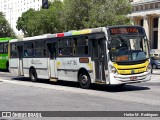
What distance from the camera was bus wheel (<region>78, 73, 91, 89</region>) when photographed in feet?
55.9

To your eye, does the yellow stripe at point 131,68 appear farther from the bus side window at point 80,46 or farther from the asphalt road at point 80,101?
the bus side window at point 80,46

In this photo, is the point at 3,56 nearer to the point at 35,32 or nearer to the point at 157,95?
the point at 157,95

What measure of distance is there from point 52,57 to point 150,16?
56.9 metres

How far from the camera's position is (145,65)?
16078mm

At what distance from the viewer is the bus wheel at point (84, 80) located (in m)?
17.0

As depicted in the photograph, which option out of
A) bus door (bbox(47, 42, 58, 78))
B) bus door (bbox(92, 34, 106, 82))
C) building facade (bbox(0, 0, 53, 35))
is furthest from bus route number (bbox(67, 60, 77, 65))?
building facade (bbox(0, 0, 53, 35))

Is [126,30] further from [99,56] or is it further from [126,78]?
[126,78]

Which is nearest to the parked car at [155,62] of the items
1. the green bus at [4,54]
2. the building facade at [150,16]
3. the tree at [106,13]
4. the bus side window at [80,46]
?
the tree at [106,13]

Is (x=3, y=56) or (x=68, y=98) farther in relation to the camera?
(x=3, y=56)

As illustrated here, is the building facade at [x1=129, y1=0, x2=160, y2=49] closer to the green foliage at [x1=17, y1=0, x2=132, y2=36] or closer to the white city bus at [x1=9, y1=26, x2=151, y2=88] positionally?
the green foliage at [x1=17, y1=0, x2=132, y2=36]

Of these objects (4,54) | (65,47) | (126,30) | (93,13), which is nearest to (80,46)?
(65,47)

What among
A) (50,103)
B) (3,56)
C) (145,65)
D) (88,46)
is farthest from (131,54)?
(3,56)

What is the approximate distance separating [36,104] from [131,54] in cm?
526

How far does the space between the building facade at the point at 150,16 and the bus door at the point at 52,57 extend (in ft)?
171
